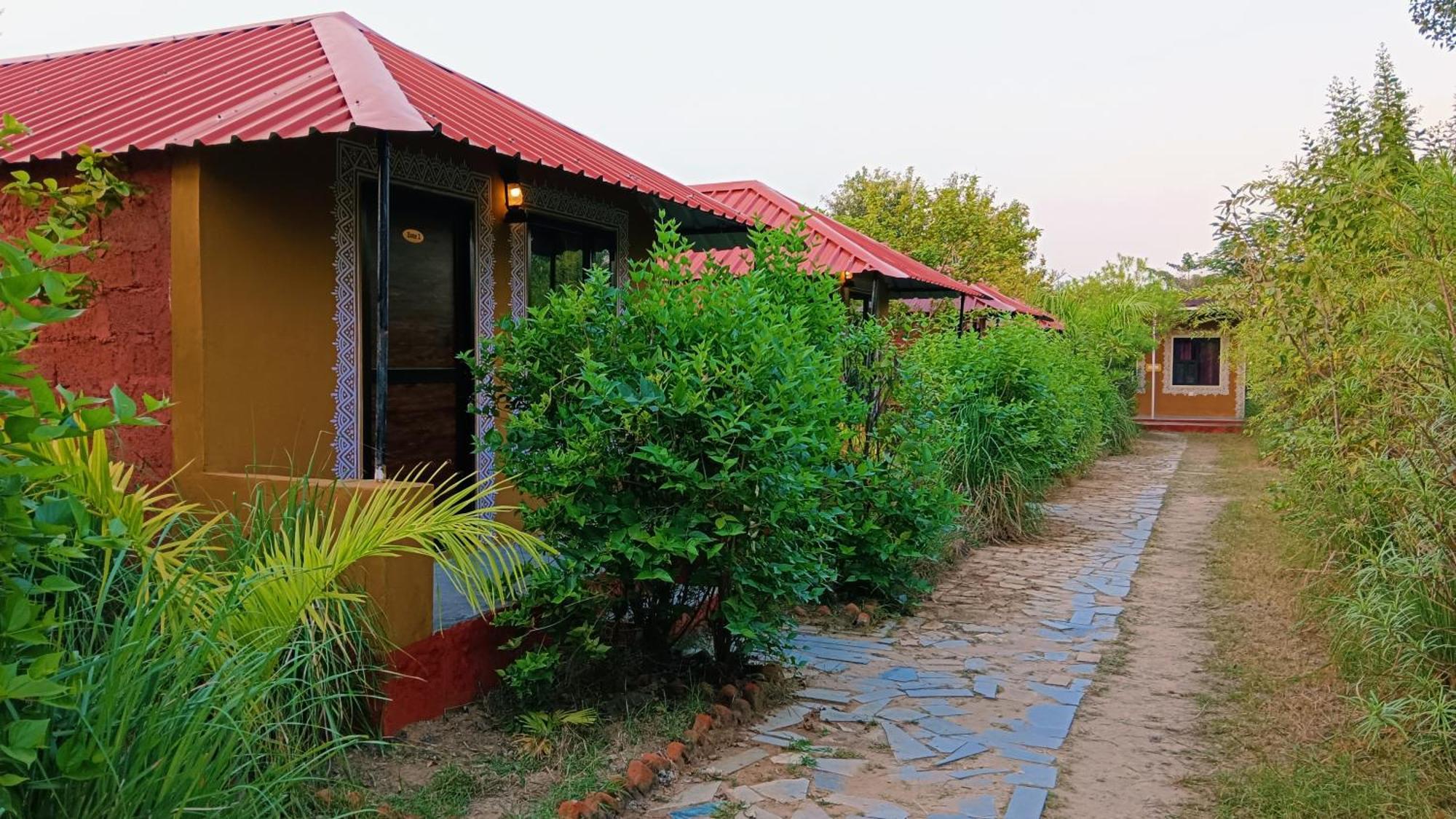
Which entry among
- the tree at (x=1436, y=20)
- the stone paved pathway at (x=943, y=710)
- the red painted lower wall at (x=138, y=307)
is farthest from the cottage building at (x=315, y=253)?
the tree at (x=1436, y=20)

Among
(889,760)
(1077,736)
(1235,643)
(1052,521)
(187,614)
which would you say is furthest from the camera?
(1052,521)

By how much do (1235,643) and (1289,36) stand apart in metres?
8.39

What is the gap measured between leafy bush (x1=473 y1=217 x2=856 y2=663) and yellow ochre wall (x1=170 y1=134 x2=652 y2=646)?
700 mm

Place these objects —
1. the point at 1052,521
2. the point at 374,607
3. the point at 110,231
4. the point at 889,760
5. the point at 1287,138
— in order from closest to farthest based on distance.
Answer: the point at 374,607 → the point at 889,760 → the point at 110,231 → the point at 1287,138 → the point at 1052,521

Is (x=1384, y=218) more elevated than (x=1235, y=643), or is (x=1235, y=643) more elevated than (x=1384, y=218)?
(x=1384, y=218)

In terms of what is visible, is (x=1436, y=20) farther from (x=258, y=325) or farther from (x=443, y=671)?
(x=443, y=671)

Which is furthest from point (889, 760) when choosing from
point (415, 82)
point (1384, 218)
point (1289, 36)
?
point (1289, 36)

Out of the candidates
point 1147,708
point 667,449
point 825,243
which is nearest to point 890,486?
point 1147,708

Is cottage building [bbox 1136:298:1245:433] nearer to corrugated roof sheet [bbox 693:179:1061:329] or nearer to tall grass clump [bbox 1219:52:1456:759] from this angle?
corrugated roof sheet [bbox 693:179:1061:329]

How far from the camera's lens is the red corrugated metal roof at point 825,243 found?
13.4 meters

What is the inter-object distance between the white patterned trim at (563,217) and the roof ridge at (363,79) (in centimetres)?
143

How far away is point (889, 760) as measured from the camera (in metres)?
4.40

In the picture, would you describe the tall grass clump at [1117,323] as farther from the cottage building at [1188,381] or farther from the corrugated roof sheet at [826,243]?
the corrugated roof sheet at [826,243]

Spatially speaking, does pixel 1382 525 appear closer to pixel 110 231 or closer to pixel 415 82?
pixel 415 82
